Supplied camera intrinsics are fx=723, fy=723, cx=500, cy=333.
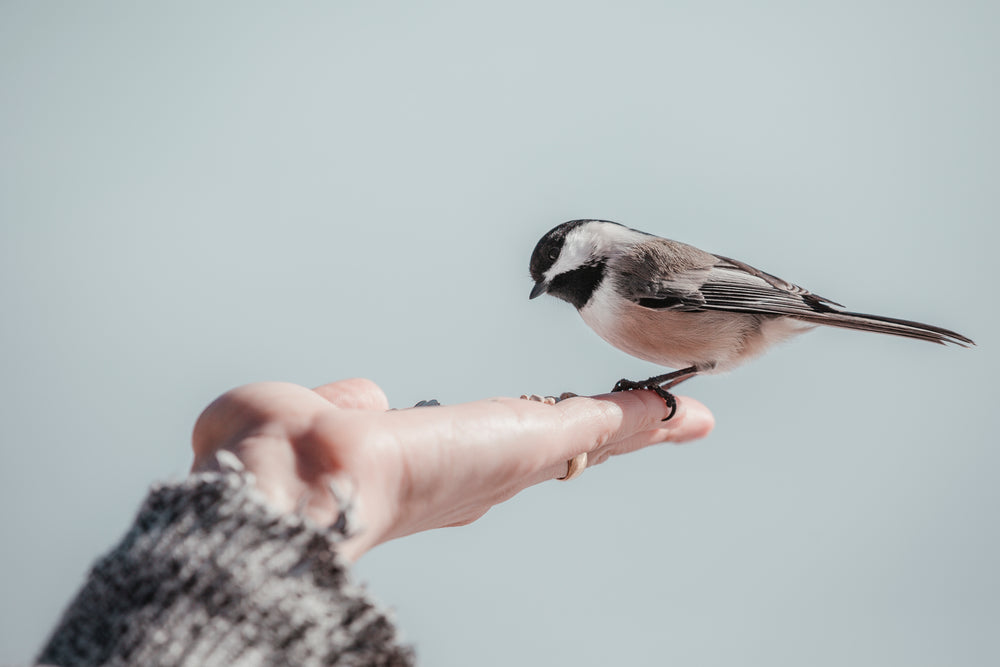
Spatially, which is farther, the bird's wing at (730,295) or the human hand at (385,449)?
the bird's wing at (730,295)

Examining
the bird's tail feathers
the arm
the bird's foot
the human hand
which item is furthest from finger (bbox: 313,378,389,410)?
the bird's tail feathers

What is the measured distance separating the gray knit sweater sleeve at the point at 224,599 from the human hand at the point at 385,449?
0.16 ft

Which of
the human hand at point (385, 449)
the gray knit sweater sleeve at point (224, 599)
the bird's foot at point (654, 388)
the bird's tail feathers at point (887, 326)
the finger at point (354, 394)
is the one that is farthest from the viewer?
the bird's foot at point (654, 388)

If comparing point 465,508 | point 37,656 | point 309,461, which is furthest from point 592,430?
point 37,656

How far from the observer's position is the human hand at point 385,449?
72 cm

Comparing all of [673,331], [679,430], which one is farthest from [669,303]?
[679,430]

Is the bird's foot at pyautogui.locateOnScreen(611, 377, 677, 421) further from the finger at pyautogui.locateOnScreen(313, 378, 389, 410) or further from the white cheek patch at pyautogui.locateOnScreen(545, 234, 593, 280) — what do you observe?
the finger at pyautogui.locateOnScreen(313, 378, 389, 410)

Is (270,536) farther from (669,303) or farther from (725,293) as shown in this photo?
(725,293)

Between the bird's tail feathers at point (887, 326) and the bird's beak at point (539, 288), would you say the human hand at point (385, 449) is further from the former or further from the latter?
the bird's tail feathers at point (887, 326)

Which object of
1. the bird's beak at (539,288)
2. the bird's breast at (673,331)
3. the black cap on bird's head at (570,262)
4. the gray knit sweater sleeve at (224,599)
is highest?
the black cap on bird's head at (570,262)

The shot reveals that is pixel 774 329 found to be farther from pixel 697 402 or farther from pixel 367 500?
pixel 367 500

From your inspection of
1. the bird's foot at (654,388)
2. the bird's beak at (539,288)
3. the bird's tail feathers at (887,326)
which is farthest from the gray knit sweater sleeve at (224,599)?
the bird's tail feathers at (887,326)

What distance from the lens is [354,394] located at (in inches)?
45.4

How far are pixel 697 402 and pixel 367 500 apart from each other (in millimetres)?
1100
